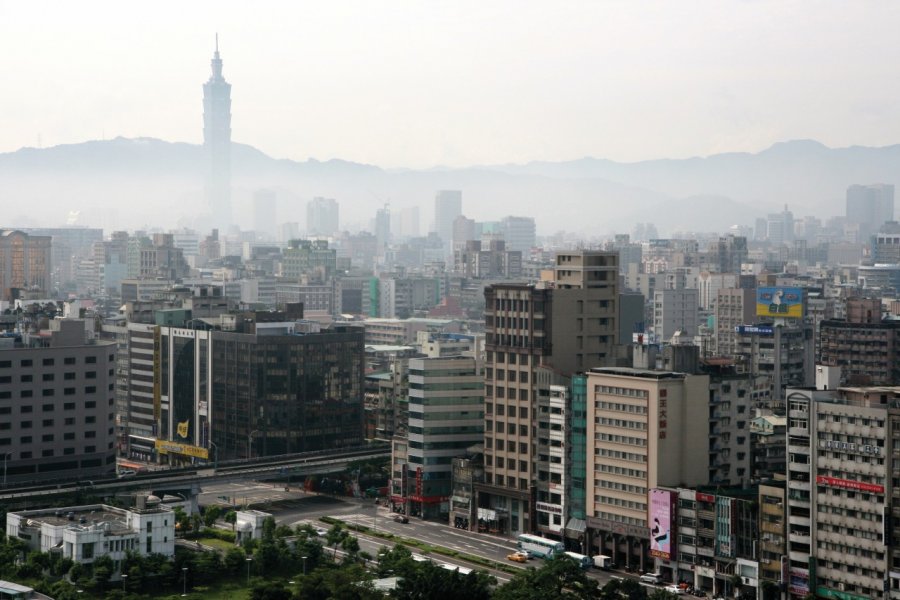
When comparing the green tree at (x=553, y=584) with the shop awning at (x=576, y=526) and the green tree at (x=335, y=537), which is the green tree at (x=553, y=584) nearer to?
the shop awning at (x=576, y=526)

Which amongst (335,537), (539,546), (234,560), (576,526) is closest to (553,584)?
(539,546)

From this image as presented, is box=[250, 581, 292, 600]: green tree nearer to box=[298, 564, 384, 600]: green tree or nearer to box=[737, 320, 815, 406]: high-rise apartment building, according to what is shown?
box=[298, 564, 384, 600]: green tree

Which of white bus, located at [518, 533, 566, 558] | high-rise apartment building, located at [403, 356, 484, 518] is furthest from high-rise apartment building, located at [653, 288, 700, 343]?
white bus, located at [518, 533, 566, 558]

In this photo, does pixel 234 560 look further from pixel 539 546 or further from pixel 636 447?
pixel 636 447

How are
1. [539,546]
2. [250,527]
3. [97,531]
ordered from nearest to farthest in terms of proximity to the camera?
[97,531], [539,546], [250,527]

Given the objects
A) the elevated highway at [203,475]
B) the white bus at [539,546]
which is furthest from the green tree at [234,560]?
the elevated highway at [203,475]

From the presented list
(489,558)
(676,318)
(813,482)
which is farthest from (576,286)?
(676,318)

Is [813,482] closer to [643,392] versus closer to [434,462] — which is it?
[643,392]
